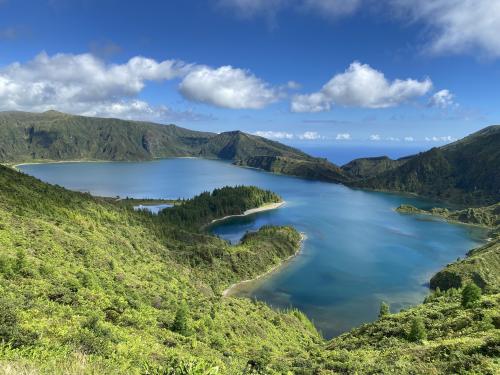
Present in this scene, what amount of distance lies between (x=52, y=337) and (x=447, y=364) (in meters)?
30.4

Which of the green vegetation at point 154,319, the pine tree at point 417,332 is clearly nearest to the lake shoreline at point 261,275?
the green vegetation at point 154,319

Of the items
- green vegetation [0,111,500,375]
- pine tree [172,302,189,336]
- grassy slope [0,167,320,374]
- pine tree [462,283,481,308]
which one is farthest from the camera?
pine tree [462,283,481,308]

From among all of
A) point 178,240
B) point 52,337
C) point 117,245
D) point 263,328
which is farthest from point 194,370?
point 178,240

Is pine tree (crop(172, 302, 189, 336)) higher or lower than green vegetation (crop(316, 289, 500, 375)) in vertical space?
lower

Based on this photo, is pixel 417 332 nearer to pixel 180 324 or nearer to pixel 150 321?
pixel 180 324

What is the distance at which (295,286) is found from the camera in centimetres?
12925

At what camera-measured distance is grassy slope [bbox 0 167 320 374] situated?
25.7 meters

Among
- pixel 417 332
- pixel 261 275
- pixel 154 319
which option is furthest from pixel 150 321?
pixel 261 275

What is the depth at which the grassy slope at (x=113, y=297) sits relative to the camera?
25703 mm

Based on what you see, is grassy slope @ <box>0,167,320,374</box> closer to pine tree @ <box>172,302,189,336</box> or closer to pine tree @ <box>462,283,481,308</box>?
pine tree @ <box>172,302,189,336</box>

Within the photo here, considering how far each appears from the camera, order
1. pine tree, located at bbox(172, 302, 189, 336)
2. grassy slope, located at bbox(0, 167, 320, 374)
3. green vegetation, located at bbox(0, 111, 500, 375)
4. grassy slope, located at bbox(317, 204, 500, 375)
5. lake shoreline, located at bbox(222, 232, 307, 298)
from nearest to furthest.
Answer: grassy slope, located at bbox(0, 167, 320, 374), green vegetation, located at bbox(0, 111, 500, 375), grassy slope, located at bbox(317, 204, 500, 375), pine tree, located at bbox(172, 302, 189, 336), lake shoreline, located at bbox(222, 232, 307, 298)

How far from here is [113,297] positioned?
2015 inches

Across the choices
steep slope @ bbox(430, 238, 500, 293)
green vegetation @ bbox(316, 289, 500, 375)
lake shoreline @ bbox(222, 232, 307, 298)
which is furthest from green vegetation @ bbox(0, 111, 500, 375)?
lake shoreline @ bbox(222, 232, 307, 298)

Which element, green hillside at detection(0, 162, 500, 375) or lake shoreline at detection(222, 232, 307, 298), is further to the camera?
lake shoreline at detection(222, 232, 307, 298)
